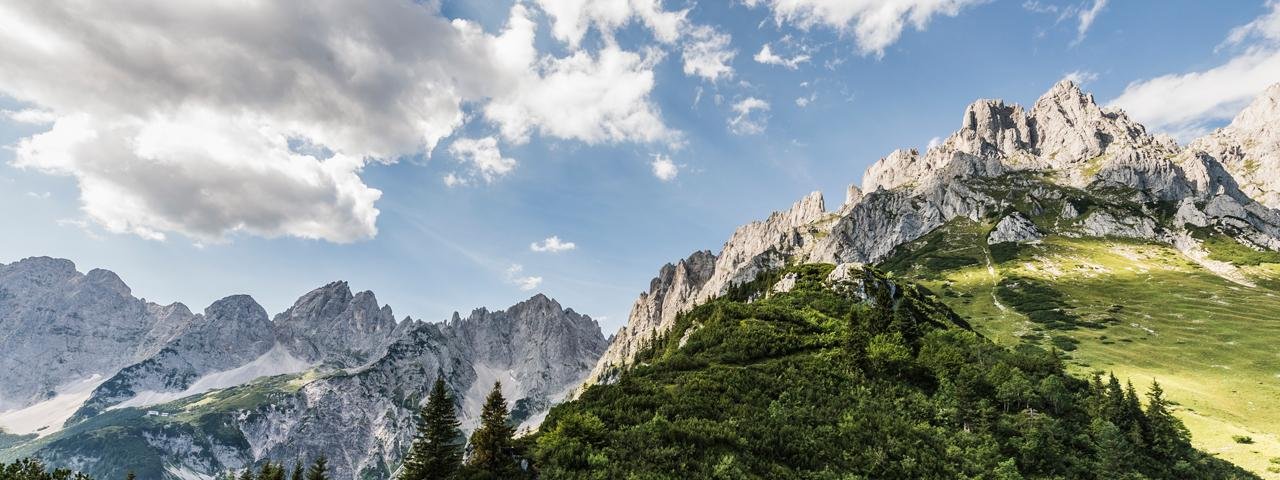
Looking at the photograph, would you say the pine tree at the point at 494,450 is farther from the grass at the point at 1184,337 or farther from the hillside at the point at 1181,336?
the hillside at the point at 1181,336

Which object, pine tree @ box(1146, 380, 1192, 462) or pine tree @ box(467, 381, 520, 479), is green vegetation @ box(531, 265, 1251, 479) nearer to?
pine tree @ box(1146, 380, 1192, 462)

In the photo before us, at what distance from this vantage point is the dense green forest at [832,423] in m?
50.2

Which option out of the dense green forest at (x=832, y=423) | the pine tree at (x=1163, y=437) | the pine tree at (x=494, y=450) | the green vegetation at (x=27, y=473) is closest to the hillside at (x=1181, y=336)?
the pine tree at (x=1163, y=437)

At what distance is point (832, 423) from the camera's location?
57844mm

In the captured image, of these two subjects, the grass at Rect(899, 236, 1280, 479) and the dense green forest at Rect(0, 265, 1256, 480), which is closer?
the dense green forest at Rect(0, 265, 1256, 480)

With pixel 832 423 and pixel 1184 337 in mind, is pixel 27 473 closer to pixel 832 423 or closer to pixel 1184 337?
pixel 832 423

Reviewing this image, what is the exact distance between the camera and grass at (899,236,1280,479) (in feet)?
268

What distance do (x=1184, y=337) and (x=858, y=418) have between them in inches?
5245

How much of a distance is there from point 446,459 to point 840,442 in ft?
134

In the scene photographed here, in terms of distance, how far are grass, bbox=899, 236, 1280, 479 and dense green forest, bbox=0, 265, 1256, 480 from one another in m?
19.7

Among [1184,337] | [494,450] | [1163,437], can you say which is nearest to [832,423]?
[494,450]

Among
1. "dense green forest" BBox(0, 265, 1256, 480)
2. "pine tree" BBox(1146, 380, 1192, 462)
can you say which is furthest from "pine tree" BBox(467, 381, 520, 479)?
"pine tree" BBox(1146, 380, 1192, 462)

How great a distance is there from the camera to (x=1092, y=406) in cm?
6512

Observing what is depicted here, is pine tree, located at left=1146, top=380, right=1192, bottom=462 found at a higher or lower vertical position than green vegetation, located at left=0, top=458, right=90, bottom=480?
lower
